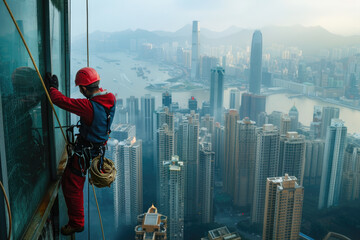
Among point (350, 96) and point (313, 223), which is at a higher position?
point (350, 96)

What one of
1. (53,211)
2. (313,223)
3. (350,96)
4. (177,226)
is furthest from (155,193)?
(350,96)

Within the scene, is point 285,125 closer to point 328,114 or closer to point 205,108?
point 328,114

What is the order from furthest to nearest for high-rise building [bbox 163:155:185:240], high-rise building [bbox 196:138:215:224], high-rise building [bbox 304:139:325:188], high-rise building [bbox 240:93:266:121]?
high-rise building [bbox 240:93:266:121] → high-rise building [bbox 304:139:325:188] → high-rise building [bbox 196:138:215:224] → high-rise building [bbox 163:155:185:240]

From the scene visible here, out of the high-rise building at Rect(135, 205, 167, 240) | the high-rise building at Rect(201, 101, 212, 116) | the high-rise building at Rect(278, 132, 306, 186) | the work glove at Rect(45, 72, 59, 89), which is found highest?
the work glove at Rect(45, 72, 59, 89)

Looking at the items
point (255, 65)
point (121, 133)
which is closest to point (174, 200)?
point (121, 133)

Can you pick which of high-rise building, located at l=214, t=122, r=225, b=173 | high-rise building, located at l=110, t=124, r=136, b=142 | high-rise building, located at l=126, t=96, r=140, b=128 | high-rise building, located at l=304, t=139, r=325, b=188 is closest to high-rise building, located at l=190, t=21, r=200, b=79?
high-rise building, located at l=214, t=122, r=225, b=173

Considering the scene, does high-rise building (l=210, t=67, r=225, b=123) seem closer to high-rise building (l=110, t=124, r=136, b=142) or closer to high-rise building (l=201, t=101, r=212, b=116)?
high-rise building (l=201, t=101, r=212, b=116)

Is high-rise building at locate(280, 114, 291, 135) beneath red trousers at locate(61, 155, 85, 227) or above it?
beneath

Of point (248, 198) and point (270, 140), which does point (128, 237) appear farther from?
point (270, 140)
